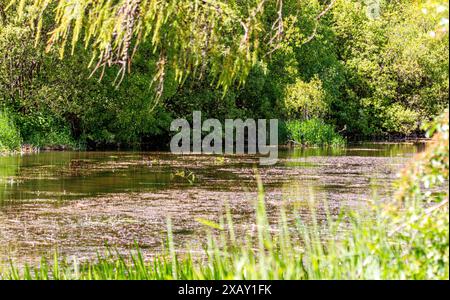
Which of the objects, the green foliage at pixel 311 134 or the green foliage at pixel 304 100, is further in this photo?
the green foliage at pixel 304 100

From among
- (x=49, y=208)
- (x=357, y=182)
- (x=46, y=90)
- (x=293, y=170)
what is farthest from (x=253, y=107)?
(x=49, y=208)

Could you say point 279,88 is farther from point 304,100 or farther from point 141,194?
point 141,194

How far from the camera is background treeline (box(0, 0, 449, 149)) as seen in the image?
86.8 feet

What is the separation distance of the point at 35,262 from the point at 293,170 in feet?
36.7

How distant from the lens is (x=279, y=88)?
123 feet

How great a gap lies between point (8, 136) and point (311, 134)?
1456cm

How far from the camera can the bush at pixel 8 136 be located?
2269 cm

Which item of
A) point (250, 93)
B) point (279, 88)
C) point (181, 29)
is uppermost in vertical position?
point (279, 88)

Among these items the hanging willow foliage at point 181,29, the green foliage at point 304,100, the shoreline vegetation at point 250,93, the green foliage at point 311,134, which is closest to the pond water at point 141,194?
the shoreline vegetation at point 250,93

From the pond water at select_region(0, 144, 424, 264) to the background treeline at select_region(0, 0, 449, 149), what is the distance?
2.85 m

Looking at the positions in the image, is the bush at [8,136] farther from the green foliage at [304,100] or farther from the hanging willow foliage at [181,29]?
the hanging willow foliage at [181,29]

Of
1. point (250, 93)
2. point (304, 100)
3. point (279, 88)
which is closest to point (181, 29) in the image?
point (304, 100)

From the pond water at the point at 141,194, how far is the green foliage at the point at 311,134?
11.7 m
